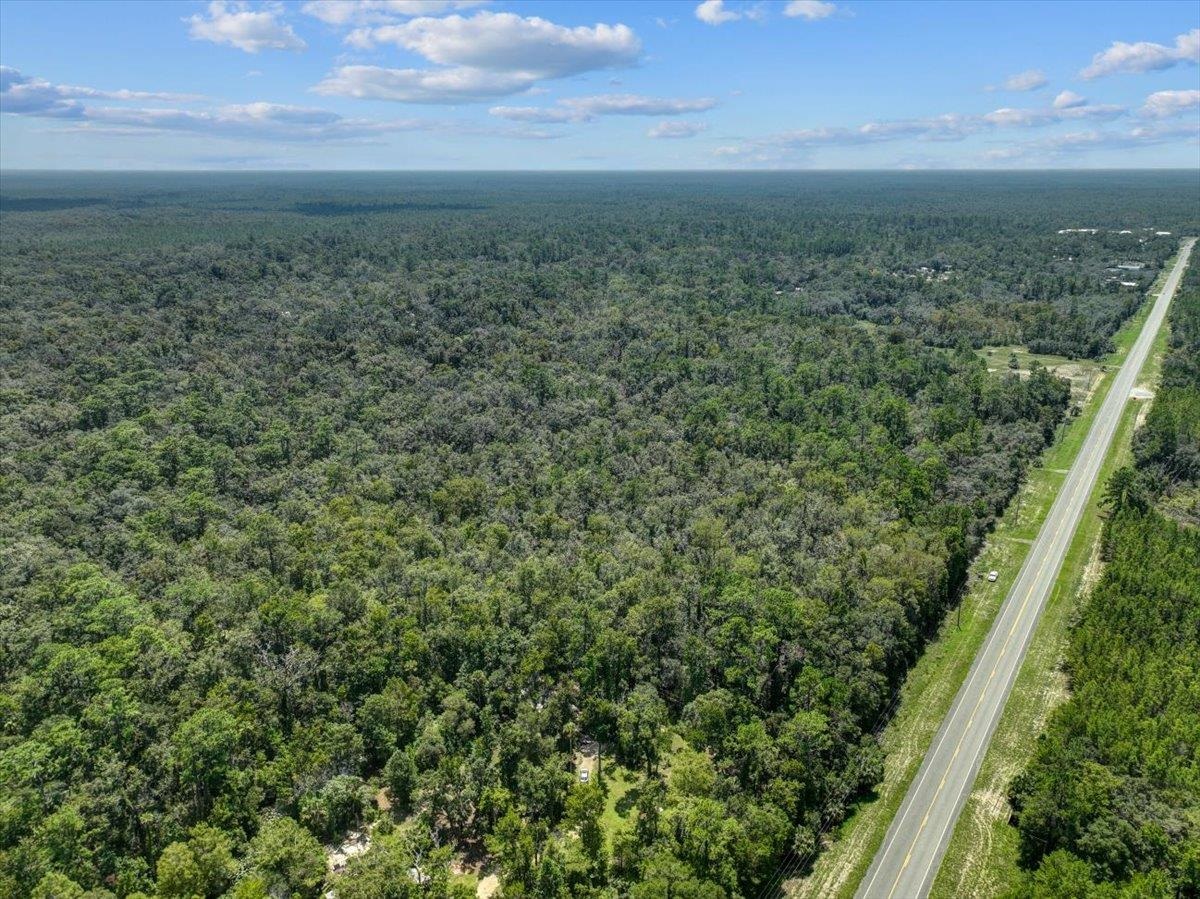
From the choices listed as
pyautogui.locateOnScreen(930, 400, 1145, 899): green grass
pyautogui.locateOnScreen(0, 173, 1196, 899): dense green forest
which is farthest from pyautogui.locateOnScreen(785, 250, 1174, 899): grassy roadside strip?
pyautogui.locateOnScreen(930, 400, 1145, 899): green grass

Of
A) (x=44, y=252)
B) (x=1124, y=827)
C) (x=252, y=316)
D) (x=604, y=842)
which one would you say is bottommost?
(x=604, y=842)

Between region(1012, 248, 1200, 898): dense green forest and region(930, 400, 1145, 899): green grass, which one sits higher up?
region(1012, 248, 1200, 898): dense green forest

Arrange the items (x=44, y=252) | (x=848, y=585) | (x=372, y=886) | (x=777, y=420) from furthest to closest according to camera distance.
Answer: (x=44, y=252)
(x=777, y=420)
(x=848, y=585)
(x=372, y=886)

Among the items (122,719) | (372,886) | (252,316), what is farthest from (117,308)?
(372,886)

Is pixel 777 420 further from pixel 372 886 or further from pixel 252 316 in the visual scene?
pixel 252 316

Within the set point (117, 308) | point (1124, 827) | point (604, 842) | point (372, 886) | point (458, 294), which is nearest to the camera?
point (372, 886)

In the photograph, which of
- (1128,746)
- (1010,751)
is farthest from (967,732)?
(1128,746)

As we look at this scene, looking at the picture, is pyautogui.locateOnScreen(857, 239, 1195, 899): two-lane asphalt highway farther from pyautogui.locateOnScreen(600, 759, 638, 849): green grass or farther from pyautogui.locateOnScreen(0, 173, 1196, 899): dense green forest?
pyautogui.locateOnScreen(600, 759, 638, 849): green grass

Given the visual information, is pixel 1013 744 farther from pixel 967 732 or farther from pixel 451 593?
pixel 451 593
